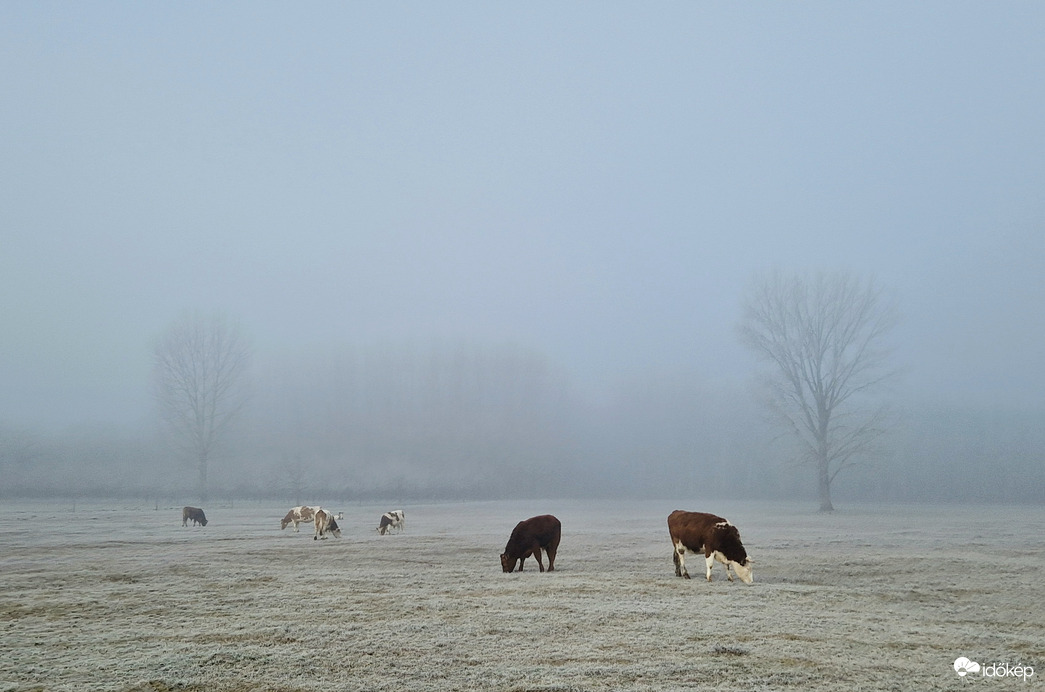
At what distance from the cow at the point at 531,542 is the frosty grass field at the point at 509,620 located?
1.95ft

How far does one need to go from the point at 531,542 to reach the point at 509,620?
7170 millimetres

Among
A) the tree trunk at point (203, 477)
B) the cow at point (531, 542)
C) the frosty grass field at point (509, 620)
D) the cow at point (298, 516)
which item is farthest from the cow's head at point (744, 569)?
the tree trunk at point (203, 477)

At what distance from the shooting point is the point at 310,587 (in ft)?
54.6

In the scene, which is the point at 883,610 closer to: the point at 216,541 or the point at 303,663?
the point at 303,663

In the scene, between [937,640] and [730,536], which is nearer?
[937,640]

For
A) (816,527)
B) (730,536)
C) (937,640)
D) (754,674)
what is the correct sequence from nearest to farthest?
(754,674) < (937,640) < (730,536) < (816,527)

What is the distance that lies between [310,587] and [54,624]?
5.34 meters

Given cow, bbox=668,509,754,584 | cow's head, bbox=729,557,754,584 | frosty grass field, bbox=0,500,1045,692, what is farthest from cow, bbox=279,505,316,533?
cow's head, bbox=729,557,754,584

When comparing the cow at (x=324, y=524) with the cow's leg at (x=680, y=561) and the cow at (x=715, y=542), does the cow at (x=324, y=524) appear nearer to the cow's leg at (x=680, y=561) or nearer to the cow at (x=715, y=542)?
the cow's leg at (x=680, y=561)

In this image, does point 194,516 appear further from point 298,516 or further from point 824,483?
point 824,483

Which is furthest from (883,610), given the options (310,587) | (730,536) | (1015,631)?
(310,587)

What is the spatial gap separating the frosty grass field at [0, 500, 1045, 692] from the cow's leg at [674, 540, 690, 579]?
0.57m

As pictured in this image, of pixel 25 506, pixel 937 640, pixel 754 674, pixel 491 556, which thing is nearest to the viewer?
pixel 754 674

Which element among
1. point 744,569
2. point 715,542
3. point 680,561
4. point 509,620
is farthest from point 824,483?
point 509,620
